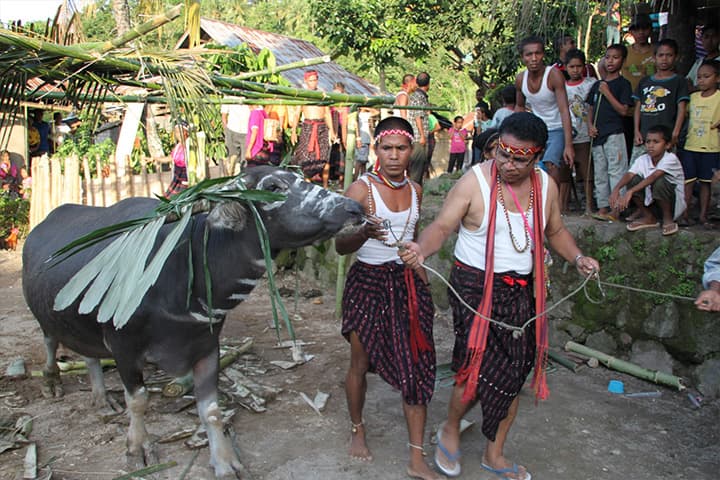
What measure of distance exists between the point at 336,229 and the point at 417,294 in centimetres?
68

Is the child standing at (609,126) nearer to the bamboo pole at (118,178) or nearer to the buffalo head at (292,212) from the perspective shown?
the buffalo head at (292,212)

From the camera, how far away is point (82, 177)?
9789 millimetres

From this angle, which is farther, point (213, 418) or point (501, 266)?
point (213, 418)

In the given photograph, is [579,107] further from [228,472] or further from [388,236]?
[228,472]

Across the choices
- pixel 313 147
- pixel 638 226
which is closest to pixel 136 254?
pixel 638 226

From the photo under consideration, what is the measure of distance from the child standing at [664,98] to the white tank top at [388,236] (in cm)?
313

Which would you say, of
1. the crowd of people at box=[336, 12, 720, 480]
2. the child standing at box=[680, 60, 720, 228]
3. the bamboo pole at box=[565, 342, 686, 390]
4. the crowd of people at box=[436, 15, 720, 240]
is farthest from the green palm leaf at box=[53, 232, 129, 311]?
the child standing at box=[680, 60, 720, 228]

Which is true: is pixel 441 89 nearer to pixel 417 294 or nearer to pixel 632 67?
pixel 632 67

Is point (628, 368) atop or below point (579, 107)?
below

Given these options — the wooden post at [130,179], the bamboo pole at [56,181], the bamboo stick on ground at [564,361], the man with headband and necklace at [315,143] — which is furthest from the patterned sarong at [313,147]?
the bamboo stick on ground at [564,361]

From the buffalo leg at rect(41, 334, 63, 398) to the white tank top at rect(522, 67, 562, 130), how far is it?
4585mm

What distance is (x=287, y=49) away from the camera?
16047 mm

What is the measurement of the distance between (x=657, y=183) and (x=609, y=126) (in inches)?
42.9

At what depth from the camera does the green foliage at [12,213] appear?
9.33 meters
